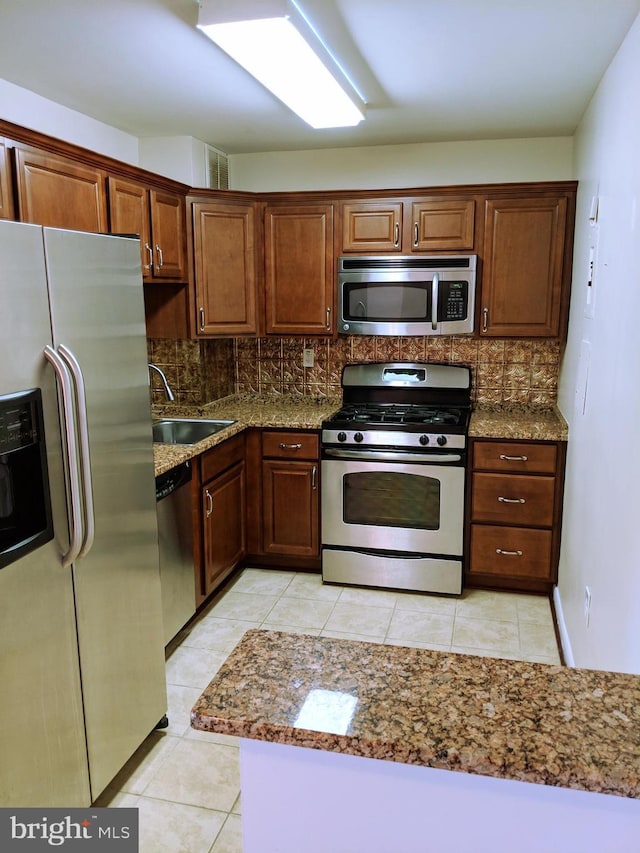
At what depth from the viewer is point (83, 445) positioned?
1.82m

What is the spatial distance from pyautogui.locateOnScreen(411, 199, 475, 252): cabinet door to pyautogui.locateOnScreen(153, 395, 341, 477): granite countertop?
1.12m

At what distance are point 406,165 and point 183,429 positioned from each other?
6.66 feet

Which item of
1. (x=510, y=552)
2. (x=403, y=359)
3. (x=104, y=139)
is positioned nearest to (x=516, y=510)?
(x=510, y=552)

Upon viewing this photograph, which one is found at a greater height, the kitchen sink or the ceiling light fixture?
the ceiling light fixture

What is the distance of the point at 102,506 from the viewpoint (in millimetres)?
1998

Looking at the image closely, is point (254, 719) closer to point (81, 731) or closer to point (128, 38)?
point (81, 731)

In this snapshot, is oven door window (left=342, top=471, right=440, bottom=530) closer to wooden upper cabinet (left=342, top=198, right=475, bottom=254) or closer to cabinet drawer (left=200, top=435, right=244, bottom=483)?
cabinet drawer (left=200, top=435, right=244, bottom=483)

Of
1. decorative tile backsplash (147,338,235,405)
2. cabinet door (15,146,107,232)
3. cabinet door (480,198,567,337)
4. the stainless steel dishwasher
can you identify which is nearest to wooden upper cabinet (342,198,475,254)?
cabinet door (480,198,567,337)

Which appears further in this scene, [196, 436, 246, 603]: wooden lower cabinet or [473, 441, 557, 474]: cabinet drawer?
[473, 441, 557, 474]: cabinet drawer

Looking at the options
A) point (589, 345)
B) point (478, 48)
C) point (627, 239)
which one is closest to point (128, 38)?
point (478, 48)

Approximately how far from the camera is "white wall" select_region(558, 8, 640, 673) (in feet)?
6.21

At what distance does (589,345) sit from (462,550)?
4.34 ft

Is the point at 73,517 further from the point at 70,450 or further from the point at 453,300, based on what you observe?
the point at 453,300

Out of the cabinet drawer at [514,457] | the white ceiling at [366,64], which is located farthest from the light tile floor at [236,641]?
the white ceiling at [366,64]
